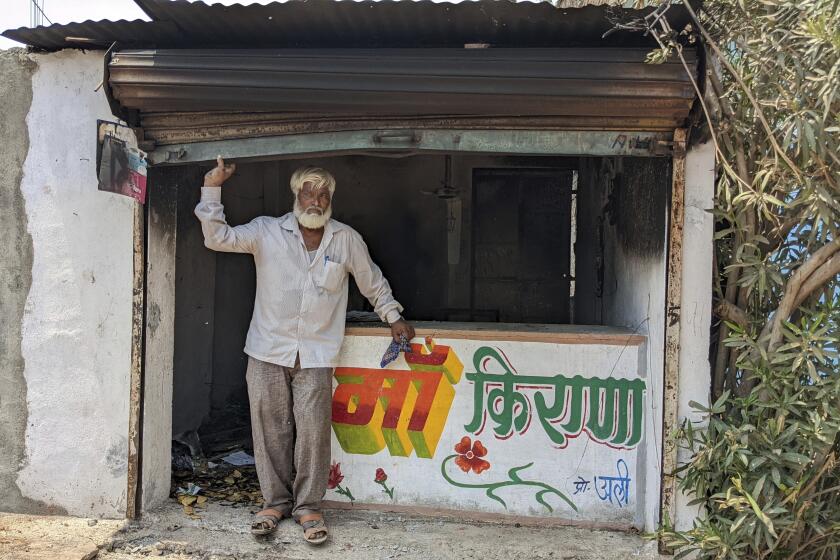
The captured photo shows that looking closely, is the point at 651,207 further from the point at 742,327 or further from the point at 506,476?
the point at 506,476

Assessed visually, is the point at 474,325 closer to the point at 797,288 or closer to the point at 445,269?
the point at 797,288

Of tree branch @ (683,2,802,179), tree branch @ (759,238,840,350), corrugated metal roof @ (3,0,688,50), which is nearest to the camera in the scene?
tree branch @ (683,2,802,179)

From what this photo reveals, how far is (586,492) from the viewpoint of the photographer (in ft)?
13.5

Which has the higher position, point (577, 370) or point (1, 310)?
point (1, 310)

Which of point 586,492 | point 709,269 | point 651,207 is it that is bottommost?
point 586,492

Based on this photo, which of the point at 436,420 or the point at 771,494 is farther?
the point at 436,420

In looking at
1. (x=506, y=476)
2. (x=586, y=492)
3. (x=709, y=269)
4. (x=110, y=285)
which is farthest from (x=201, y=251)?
(x=709, y=269)

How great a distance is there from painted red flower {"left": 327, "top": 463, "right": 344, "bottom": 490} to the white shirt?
632mm

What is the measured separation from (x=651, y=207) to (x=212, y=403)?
161 inches

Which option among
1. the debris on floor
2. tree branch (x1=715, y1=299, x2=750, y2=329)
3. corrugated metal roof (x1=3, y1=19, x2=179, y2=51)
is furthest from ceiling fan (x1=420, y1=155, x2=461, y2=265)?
corrugated metal roof (x1=3, y1=19, x2=179, y2=51)

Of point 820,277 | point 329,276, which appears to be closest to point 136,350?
point 329,276

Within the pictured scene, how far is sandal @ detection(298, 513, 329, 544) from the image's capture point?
3.88 meters

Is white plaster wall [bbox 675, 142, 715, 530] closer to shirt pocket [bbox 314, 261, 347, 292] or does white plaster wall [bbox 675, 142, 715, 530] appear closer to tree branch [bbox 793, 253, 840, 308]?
tree branch [bbox 793, 253, 840, 308]

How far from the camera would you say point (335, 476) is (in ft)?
14.2
